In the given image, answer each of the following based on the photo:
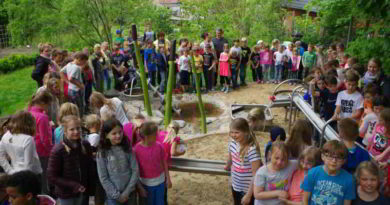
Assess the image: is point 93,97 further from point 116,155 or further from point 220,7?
point 220,7

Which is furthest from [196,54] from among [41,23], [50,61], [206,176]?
[41,23]

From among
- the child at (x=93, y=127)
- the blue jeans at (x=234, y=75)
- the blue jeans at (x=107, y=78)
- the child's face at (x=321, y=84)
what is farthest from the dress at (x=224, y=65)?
the child at (x=93, y=127)

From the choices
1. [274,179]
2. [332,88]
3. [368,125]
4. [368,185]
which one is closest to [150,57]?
[332,88]

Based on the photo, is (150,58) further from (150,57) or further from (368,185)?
(368,185)

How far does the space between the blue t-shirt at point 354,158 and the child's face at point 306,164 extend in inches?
15.6

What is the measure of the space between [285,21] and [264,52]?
19.9ft

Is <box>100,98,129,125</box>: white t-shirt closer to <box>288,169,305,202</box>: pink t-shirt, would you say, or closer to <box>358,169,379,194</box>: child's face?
<box>288,169,305,202</box>: pink t-shirt

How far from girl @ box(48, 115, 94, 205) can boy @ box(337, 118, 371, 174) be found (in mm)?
2445

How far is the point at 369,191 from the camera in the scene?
2779 millimetres

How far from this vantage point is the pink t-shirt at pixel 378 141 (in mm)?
3741

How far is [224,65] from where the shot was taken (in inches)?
418

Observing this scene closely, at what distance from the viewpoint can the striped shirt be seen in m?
3.38

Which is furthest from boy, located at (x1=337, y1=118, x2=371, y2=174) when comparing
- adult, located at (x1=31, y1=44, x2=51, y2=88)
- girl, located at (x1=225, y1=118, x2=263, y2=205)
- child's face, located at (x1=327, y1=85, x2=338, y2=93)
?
adult, located at (x1=31, y1=44, x2=51, y2=88)

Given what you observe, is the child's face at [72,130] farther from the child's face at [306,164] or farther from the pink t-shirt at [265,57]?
A: the pink t-shirt at [265,57]
